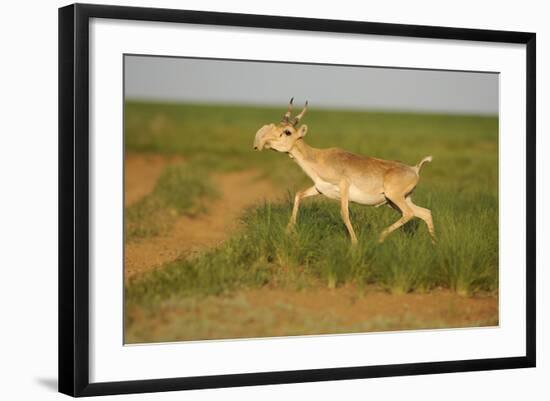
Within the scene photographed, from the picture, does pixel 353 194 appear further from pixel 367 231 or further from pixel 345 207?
pixel 367 231

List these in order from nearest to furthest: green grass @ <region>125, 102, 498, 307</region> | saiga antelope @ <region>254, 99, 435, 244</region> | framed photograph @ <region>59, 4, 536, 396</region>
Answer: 1. framed photograph @ <region>59, 4, 536, 396</region>
2. green grass @ <region>125, 102, 498, 307</region>
3. saiga antelope @ <region>254, 99, 435, 244</region>

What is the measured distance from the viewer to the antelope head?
1017 centimetres

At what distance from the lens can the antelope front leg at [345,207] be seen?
10.1 meters

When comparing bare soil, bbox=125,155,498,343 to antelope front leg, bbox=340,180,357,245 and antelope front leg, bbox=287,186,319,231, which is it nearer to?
antelope front leg, bbox=287,186,319,231

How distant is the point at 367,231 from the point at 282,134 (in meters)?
1.07

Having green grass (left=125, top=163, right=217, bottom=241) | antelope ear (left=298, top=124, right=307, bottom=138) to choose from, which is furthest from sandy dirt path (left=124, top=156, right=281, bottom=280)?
antelope ear (left=298, top=124, right=307, bottom=138)

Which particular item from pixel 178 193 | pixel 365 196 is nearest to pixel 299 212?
pixel 365 196

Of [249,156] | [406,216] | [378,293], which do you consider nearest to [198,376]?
[378,293]

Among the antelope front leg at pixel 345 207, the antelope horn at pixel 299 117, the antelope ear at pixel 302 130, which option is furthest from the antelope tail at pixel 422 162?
the antelope horn at pixel 299 117

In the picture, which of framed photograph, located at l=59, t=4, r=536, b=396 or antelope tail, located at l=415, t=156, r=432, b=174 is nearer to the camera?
framed photograph, located at l=59, t=4, r=536, b=396

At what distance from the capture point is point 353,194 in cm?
1038

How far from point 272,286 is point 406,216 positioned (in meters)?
1.42

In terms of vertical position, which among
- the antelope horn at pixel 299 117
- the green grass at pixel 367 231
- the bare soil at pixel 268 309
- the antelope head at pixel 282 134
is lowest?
the bare soil at pixel 268 309

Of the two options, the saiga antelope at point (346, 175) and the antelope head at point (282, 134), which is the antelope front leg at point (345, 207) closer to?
the saiga antelope at point (346, 175)
